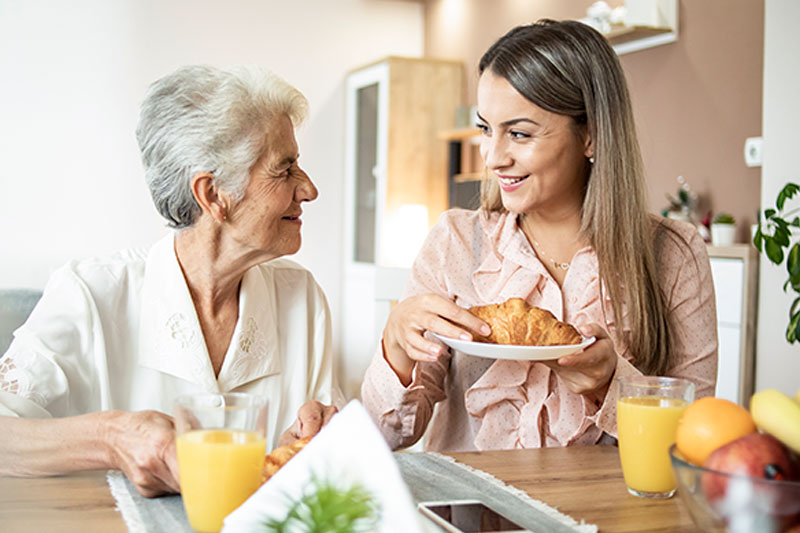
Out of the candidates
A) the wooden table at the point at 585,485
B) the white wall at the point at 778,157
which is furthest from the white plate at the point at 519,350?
the white wall at the point at 778,157

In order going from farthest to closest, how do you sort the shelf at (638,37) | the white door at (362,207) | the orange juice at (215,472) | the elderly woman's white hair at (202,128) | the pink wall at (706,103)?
the white door at (362,207)
the shelf at (638,37)
the pink wall at (706,103)
the elderly woman's white hair at (202,128)
the orange juice at (215,472)

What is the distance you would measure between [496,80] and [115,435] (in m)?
0.99

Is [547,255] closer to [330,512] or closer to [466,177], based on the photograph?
[330,512]

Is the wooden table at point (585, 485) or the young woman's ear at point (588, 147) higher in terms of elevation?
the young woman's ear at point (588, 147)

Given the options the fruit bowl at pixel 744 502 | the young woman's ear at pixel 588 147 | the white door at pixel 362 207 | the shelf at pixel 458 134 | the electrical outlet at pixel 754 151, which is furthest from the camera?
the white door at pixel 362 207

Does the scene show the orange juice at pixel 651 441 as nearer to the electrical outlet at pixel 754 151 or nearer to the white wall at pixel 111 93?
the electrical outlet at pixel 754 151

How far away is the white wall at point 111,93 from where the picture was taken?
5.48 meters

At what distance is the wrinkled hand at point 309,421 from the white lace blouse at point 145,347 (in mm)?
264

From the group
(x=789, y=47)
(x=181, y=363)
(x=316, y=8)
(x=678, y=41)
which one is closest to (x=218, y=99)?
(x=181, y=363)

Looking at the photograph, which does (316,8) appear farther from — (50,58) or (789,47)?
(789,47)

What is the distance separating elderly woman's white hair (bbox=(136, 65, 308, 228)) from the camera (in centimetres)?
154

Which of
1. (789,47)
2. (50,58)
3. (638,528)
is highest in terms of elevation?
(50,58)

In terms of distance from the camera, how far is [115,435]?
1.09 metres

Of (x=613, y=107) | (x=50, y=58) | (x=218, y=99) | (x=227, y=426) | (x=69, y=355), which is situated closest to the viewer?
(x=227, y=426)
